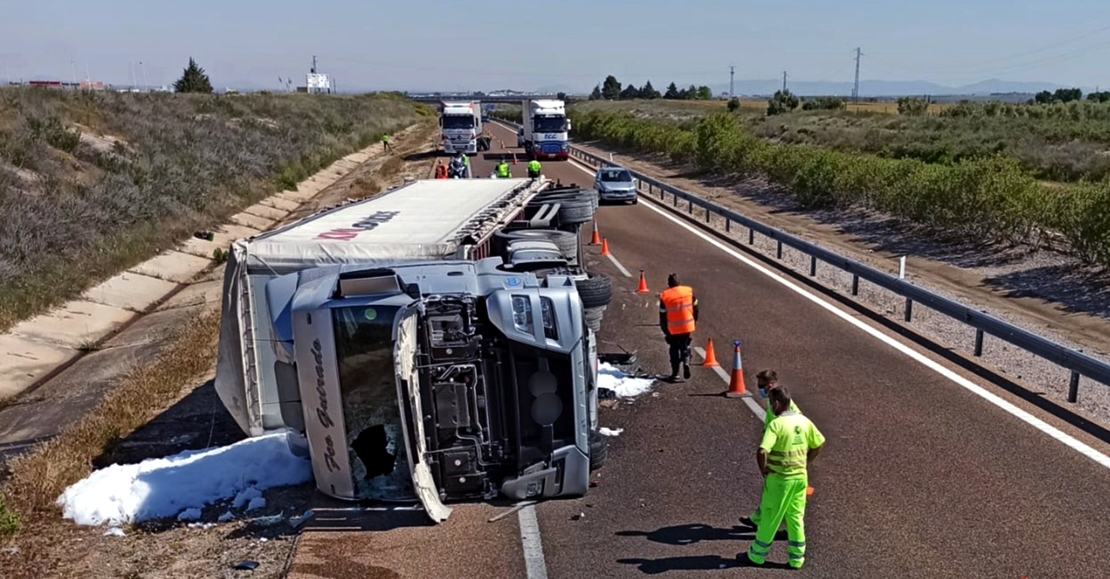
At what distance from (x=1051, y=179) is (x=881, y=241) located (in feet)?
55.3

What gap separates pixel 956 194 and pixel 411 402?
66.3 feet

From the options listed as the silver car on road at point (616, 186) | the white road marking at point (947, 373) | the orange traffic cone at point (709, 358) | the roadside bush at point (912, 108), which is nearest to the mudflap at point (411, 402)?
the orange traffic cone at point (709, 358)

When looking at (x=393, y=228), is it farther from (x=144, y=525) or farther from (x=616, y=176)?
(x=616, y=176)

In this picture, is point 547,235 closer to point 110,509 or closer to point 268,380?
point 268,380

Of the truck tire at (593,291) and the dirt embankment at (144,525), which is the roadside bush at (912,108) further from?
the dirt embankment at (144,525)

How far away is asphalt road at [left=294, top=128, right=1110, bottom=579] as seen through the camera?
23.4ft

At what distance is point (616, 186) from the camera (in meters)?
33.7

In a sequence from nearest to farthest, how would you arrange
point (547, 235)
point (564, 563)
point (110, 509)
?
point (564, 563)
point (110, 509)
point (547, 235)

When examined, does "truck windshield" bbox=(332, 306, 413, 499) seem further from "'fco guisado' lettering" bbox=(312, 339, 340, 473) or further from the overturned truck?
"'fco guisado' lettering" bbox=(312, 339, 340, 473)

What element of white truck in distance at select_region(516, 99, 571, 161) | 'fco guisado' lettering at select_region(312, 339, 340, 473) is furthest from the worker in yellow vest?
white truck in distance at select_region(516, 99, 571, 161)

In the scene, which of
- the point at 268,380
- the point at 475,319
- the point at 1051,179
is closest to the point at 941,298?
the point at 475,319

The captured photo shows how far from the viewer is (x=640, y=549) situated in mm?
7398

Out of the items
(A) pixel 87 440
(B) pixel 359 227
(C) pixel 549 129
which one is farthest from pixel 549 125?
(A) pixel 87 440

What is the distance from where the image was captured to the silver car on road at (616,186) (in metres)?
33.4
